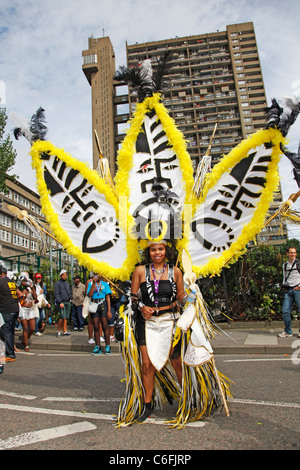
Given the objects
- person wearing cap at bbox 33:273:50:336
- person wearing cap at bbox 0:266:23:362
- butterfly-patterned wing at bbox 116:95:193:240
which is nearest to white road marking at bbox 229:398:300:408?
butterfly-patterned wing at bbox 116:95:193:240

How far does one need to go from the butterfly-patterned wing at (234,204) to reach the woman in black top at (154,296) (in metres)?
0.30

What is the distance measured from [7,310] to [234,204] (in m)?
4.71

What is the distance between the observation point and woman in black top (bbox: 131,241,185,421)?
314cm

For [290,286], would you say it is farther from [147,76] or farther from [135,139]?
[147,76]

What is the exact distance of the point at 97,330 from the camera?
6984 mm

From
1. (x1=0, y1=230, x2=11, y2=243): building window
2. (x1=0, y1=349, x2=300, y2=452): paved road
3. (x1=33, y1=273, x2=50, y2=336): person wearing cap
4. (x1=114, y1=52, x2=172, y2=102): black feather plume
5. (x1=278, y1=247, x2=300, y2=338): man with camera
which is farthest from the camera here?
(x1=0, y1=230, x2=11, y2=243): building window

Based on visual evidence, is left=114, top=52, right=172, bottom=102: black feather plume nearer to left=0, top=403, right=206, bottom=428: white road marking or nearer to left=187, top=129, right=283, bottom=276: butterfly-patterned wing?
left=187, top=129, right=283, bottom=276: butterfly-patterned wing

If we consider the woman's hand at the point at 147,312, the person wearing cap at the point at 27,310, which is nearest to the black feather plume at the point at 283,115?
the woman's hand at the point at 147,312

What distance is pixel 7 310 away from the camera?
20.9 ft

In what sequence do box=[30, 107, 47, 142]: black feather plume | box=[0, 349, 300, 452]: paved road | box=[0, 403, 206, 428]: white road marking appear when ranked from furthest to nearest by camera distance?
1. box=[30, 107, 47, 142]: black feather plume
2. box=[0, 403, 206, 428]: white road marking
3. box=[0, 349, 300, 452]: paved road

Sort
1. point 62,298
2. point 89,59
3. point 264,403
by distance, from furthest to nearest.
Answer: point 89,59, point 62,298, point 264,403

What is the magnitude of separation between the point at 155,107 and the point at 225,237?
59.8 inches

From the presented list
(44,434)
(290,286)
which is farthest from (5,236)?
(44,434)
